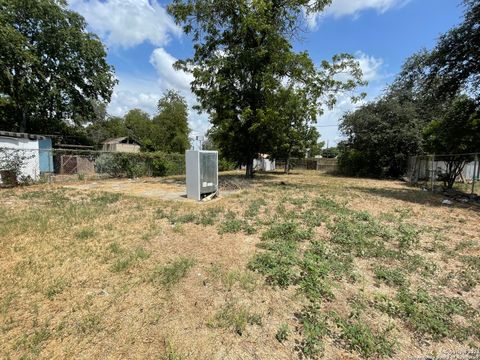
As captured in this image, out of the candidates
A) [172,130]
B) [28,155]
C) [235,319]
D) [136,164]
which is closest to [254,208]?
[235,319]

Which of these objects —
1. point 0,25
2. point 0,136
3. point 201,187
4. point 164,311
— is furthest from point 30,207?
point 0,25

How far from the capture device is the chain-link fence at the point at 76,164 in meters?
11.0

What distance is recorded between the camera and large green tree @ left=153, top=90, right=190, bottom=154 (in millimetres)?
32938

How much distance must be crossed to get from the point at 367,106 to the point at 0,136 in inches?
947

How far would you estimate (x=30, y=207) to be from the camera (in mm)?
7137

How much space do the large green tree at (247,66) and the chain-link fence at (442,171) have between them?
20.1ft

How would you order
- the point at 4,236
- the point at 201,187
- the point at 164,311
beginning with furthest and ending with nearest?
the point at 201,187 → the point at 4,236 → the point at 164,311

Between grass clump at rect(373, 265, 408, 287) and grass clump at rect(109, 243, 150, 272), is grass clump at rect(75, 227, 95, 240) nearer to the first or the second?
grass clump at rect(109, 243, 150, 272)

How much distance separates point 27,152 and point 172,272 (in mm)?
14120

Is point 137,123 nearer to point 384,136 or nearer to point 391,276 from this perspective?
point 384,136

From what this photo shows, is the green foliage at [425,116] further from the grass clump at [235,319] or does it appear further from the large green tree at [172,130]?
the large green tree at [172,130]

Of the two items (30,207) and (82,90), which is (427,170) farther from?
(82,90)

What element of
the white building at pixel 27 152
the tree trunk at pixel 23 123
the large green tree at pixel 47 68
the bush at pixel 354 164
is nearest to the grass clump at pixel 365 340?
the white building at pixel 27 152

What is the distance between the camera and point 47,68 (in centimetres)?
2042
